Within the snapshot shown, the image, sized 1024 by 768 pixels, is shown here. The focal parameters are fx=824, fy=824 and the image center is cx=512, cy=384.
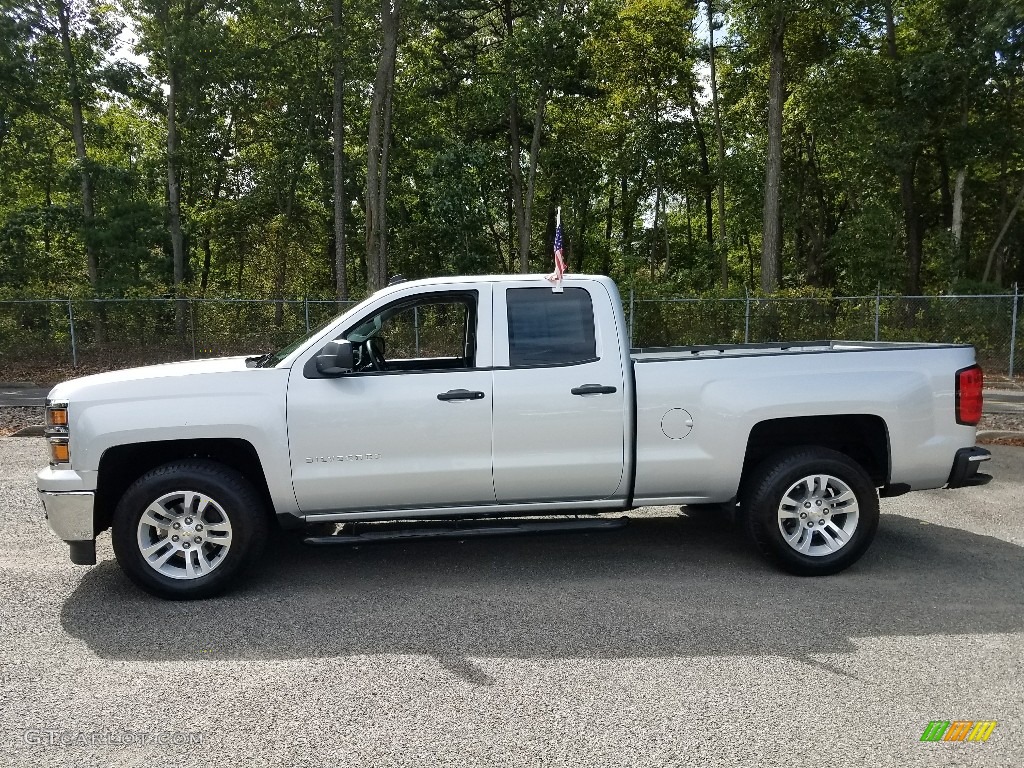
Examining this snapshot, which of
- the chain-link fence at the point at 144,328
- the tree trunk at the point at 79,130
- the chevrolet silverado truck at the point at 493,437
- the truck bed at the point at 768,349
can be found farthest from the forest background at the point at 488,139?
the chevrolet silverado truck at the point at 493,437

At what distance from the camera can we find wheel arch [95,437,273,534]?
5.14m

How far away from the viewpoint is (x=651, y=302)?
20.7 m

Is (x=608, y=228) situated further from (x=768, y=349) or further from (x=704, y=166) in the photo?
(x=768, y=349)

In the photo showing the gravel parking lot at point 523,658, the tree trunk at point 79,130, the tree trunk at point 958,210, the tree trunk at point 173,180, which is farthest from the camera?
the tree trunk at point 958,210

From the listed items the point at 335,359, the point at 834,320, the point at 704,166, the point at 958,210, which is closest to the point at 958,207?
the point at 958,210

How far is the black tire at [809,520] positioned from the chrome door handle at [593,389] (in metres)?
1.19

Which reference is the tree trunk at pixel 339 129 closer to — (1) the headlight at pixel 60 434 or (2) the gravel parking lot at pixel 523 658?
(1) the headlight at pixel 60 434

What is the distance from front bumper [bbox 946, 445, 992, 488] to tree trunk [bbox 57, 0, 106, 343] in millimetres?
22758

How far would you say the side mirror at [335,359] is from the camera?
501 cm

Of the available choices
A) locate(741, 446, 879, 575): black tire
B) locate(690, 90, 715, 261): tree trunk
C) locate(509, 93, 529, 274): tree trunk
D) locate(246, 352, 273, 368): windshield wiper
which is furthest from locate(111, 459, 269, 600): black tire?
locate(690, 90, 715, 261): tree trunk

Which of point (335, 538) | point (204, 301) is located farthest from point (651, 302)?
point (335, 538)

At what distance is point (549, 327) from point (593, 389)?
0.52 meters

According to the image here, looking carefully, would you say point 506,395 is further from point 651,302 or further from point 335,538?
point 651,302

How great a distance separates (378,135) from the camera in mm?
23484
